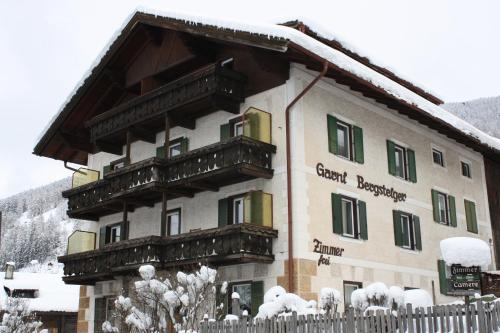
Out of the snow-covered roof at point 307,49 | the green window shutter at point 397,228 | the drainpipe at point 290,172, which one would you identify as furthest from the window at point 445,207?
the drainpipe at point 290,172

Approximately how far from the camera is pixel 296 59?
64.2ft

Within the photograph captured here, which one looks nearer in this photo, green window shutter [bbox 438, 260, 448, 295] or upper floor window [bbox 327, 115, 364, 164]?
upper floor window [bbox 327, 115, 364, 164]

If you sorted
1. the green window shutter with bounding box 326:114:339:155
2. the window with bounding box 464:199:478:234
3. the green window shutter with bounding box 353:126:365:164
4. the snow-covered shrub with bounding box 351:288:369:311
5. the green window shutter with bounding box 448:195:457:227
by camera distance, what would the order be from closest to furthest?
the snow-covered shrub with bounding box 351:288:369:311 → the green window shutter with bounding box 326:114:339:155 → the green window shutter with bounding box 353:126:365:164 → the green window shutter with bounding box 448:195:457:227 → the window with bounding box 464:199:478:234

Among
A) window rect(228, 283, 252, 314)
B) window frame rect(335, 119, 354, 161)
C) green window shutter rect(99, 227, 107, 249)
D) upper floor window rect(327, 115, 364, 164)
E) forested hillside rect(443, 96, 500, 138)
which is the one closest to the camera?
window rect(228, 283, 252, 314)

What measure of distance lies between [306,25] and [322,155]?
14.6 feet

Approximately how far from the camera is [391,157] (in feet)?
75.6

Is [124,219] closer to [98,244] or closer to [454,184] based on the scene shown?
[98,244]

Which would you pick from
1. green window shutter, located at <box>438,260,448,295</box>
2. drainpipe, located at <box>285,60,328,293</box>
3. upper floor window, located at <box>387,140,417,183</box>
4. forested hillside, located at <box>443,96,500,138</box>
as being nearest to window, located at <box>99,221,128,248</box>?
drainpipe, located at <box>285,60,328,293</box>

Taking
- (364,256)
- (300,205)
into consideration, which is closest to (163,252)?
(300,205)

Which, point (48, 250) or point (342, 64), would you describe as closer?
point (342, 64)

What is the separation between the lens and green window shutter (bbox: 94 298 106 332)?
2434 cm

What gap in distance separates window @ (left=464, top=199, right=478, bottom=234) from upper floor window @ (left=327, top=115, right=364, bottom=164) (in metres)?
7.72

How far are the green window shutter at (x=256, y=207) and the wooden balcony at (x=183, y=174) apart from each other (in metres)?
0.61

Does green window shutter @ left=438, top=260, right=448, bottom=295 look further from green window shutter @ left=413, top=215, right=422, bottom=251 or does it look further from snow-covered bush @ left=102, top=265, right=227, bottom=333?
snow-covered bush @ left=102, top=265, right=227, bottom=333
